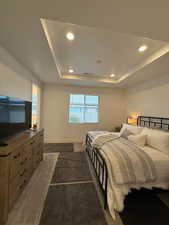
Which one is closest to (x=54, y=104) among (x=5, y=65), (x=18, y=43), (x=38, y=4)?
(x=5, y=65)

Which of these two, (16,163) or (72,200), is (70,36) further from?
(72,200)

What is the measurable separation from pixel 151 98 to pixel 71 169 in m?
3.24

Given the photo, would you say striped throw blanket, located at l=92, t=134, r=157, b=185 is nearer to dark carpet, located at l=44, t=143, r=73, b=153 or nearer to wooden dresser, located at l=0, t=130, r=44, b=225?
wooden dresser, located at l=0, t=130, r=44, b=225

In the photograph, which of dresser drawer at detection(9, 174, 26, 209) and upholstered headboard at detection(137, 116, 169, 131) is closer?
dresser drawer at detection(9, 174, 26, 209)

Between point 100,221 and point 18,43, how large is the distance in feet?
9.66

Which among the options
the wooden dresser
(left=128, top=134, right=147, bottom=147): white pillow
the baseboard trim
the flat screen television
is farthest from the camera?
the baseboard trim

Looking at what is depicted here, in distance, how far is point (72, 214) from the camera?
1496mm

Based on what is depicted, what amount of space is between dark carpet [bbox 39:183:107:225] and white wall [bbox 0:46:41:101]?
2.10 meters

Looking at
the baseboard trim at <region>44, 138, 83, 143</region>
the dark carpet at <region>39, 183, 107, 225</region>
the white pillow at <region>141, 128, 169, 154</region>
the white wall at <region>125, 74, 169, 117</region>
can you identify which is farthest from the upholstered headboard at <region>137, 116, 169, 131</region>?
the baseboard trim at <region>44, 138, 83, 143</region>

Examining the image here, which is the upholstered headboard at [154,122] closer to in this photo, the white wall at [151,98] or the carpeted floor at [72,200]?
the white wall at [151,98]

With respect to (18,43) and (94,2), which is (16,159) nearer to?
(18,43)

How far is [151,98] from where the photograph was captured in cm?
354

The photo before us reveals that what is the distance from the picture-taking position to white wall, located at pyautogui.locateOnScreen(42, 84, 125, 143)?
4824 mm

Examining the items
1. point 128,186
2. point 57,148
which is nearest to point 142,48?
point 128,186
